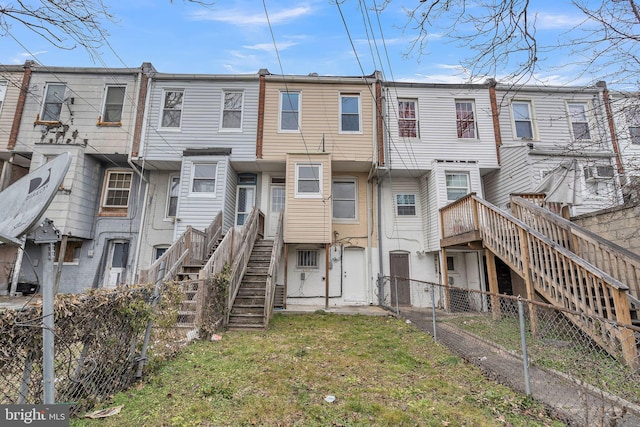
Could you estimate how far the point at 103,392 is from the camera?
10.9 ft

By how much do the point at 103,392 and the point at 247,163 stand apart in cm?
904

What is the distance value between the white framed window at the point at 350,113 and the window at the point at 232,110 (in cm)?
410

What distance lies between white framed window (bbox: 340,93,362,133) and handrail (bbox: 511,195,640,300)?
627cm

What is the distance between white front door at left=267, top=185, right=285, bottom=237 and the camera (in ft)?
38.9

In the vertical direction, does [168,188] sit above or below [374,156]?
below

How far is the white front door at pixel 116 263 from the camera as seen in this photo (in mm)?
11383

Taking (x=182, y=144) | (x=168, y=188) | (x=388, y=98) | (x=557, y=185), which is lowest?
(x=557, y=185)

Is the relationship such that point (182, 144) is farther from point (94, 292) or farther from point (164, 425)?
point (164, 425)

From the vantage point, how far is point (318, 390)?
374cm

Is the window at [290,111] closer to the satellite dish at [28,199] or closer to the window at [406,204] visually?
the window at [406,204]

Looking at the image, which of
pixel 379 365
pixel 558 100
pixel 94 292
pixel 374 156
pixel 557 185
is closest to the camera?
pixel 94 292

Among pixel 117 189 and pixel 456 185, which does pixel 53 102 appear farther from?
pixel 456 185

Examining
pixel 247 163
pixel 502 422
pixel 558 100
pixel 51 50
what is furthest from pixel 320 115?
pixel 502 422

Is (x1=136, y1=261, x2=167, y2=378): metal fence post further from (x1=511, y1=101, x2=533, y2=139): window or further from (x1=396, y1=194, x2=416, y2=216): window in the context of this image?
(x1=511, y1=101, x2=533, y2=139): window
